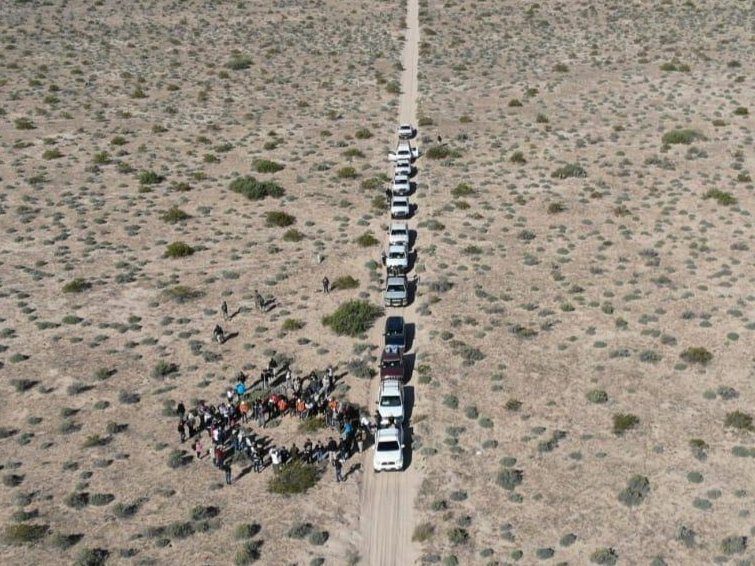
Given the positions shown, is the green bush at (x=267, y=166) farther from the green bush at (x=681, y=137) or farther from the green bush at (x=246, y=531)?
the green bush at (x=246, y=531)

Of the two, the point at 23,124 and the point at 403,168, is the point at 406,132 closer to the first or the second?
the point at 403,168

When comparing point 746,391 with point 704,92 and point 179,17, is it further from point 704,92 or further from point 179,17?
point 179,17

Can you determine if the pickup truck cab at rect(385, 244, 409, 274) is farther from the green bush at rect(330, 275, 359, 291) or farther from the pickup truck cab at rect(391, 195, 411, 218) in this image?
the pickup truck cab at rect(391, 195, 411, 218)

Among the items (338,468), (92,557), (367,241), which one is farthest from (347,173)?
(92,557)

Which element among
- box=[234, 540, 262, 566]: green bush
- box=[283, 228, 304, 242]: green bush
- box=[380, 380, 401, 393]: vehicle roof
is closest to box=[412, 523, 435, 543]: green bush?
box=[234, 540, 262, 566]: green bush

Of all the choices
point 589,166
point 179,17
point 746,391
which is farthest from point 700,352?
point 179,17

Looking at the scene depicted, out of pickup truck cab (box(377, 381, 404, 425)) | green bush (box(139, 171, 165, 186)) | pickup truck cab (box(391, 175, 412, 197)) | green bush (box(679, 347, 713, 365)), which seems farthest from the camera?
green bush (box(139, 171, 165, 186))
